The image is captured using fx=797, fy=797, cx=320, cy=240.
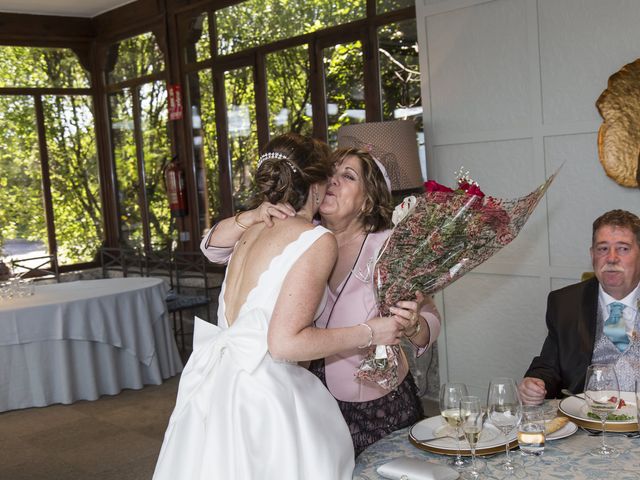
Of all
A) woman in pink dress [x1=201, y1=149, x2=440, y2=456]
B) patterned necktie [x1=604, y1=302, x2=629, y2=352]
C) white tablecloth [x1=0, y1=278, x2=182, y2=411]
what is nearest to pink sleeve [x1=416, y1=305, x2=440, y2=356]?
woman in pink dress [x1=201, y1=149, x2=440, y2=456]

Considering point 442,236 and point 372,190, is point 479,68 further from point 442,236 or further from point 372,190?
point 442,236

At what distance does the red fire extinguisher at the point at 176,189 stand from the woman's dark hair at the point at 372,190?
19.7ft

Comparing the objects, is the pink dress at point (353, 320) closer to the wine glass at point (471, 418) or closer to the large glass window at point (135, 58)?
the wine glass at point (471, 418)

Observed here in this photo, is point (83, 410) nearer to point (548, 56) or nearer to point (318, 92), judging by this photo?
point (318, 92)

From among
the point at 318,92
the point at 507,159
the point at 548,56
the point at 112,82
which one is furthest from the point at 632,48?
the point at 112,82

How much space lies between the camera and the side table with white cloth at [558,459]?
177 cm

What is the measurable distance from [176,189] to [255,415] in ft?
21.9

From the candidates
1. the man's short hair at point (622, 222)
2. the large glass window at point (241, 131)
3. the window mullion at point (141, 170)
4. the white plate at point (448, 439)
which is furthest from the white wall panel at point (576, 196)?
the window mullion at point (141, 170)

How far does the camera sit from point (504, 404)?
1.74 m

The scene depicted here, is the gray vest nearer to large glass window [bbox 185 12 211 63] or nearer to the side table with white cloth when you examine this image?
the side table with white cloth

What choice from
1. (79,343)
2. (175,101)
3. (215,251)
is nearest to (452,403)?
(215,251)

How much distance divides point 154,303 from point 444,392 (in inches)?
195

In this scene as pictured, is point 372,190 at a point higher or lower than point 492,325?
higher

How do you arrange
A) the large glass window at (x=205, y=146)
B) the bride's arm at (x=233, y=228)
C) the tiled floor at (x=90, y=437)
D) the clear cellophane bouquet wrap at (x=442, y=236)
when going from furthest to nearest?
1. the large glass window at (x=205, y=146)
2. the tiled floor at (x=90, y=437)
3. the bride's arm at (x=233, y=228)
4. the clear cellophane bouquet wrap at (x=442, y=236)
